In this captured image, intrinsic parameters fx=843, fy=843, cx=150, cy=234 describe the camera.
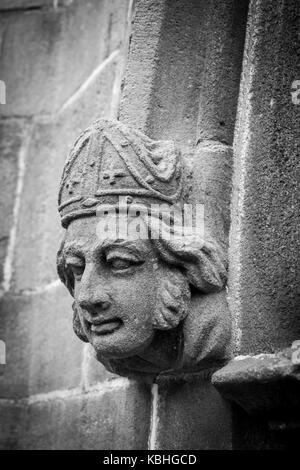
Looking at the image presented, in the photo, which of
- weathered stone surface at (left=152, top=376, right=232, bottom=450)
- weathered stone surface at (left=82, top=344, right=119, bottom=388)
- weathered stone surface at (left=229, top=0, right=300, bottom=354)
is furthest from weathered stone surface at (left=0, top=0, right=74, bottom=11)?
weathered stone surface at (left=152, top=376, right=232, bottom=450)

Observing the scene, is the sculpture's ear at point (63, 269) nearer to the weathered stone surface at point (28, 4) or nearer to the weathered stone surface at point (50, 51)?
the weathered stone surface at point (50, 51)

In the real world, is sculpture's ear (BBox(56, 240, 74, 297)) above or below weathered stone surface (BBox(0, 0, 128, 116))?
below

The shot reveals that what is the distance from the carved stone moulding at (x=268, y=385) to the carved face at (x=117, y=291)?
199 mm

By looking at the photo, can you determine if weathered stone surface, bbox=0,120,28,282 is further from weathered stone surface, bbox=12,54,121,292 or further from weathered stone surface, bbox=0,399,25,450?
weathered stone surface, bbox=0,399,25,450

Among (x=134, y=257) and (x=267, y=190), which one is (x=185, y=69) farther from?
(x=134, y=257)

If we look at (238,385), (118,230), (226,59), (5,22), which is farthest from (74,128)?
(238,385)

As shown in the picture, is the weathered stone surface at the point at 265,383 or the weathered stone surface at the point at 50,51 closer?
the weathered stone surface at the point at 265,383

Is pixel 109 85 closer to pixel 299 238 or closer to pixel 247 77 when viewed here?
pixel 247 77

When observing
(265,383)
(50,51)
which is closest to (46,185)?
(50,51)

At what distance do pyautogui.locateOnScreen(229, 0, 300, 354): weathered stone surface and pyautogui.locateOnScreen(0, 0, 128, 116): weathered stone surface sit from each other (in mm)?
Answer: 900

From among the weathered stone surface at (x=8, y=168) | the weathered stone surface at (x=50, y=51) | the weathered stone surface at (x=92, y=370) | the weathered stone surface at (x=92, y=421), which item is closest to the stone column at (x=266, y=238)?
the weathered stone surface at (x=92, y=421)

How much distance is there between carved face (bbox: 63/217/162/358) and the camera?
178 cm

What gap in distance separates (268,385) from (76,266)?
494 mm

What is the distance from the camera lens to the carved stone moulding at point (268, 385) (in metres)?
1.67
